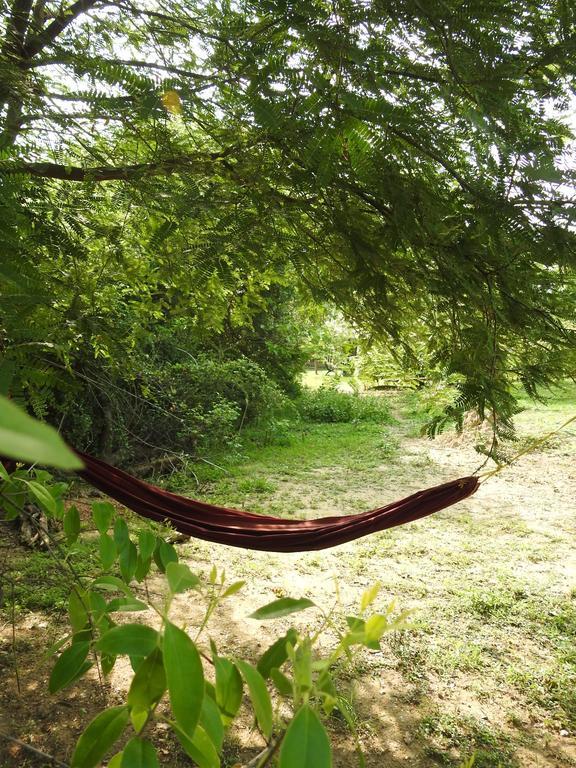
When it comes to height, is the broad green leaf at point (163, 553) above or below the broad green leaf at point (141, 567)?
above

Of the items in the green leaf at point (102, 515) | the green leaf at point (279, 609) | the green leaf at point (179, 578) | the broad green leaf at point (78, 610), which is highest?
the green leaf at point (179, 578)

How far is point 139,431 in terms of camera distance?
17.1 ft

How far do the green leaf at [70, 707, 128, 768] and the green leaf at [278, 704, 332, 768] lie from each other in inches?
6.1

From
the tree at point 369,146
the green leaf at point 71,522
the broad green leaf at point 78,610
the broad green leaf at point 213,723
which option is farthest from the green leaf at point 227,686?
the tree at point 369,146

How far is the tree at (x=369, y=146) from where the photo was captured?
99cm

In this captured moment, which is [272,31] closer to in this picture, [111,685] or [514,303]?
[514,303]

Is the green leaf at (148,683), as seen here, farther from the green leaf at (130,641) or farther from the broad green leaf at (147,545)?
the broad green leaf at (147,545)

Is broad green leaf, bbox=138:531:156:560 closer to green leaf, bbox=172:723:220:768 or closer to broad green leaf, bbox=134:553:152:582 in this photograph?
broad green leaf, bbox=134:553:152:582

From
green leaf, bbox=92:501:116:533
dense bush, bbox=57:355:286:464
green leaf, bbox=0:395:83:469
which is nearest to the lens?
green leaf, bbox=0:395:83:469

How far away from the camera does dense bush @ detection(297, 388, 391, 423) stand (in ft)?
30.5

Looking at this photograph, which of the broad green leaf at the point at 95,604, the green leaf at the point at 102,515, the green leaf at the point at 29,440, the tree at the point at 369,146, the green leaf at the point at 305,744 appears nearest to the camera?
the green leaf at the point at 29,440

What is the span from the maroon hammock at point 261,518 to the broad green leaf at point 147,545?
1.51m

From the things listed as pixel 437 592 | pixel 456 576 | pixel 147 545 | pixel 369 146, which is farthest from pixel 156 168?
pixel 456 576

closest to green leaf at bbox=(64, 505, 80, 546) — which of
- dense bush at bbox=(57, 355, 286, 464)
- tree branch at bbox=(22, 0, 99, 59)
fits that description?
tree branch at bbox=(22, 0, 99, 59)
